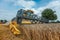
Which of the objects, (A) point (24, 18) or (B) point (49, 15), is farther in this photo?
(B) point (49, 15)

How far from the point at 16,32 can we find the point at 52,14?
39.1 meters

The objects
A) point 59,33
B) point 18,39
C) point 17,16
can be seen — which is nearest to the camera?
point 59,33

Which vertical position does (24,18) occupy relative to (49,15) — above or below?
below

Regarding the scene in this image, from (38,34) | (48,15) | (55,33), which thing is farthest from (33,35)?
(48,15)

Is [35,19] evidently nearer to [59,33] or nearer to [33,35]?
[33,35]

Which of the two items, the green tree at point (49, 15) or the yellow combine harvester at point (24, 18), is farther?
the green tree at point (49, 15)

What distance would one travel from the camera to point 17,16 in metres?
18.3

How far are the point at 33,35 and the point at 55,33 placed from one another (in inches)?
78.1

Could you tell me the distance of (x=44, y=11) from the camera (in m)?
50.6

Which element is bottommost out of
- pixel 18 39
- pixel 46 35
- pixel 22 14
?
pixel 18 39

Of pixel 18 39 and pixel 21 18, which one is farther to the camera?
pixel 21 18

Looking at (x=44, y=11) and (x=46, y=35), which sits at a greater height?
(x=44, y=11)

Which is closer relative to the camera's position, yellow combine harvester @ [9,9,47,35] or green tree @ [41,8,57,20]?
yellow combine harvester @ [9,9,47,35]

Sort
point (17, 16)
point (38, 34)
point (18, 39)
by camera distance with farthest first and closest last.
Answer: point (17, 16), point (18, 39), point (38, 34)
